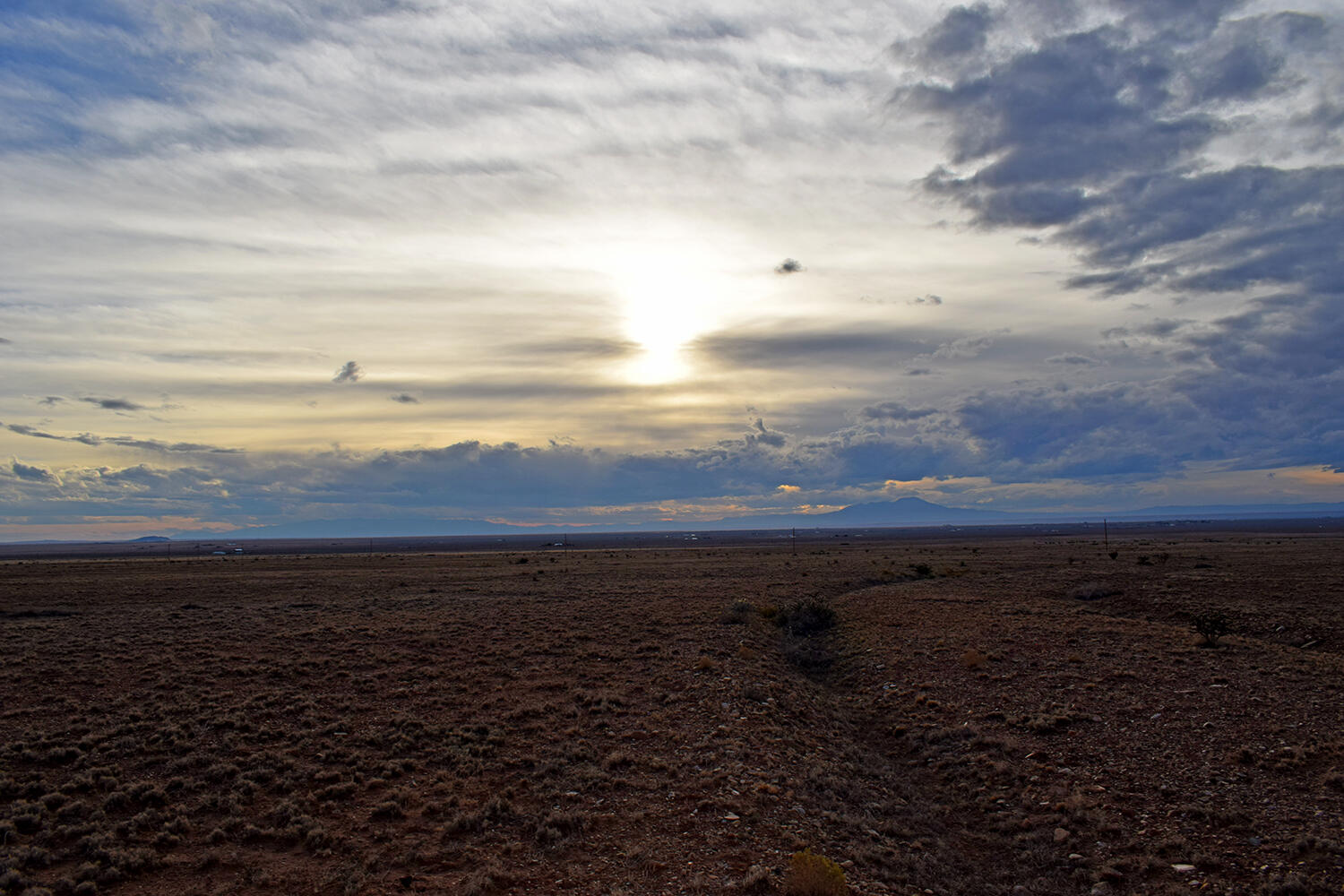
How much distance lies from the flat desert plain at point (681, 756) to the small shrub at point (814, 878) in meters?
0.12

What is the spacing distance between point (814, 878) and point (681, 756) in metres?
5.93

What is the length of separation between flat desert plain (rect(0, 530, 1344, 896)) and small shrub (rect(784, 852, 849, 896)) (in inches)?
4.8

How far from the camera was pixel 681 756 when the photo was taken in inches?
586

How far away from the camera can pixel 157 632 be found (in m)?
29.9

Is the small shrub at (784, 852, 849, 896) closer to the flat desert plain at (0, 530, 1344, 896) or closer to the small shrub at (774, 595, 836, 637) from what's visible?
the flat desert plain at (0, 530, 1344, 896)

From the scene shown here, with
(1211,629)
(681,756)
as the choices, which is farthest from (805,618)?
(681,756)

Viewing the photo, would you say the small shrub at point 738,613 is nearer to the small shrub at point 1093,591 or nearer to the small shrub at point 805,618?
the small shrub at point 805,618

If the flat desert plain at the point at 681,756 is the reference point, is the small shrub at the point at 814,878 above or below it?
above

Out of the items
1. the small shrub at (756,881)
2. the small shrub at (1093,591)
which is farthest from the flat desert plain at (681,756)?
the small shrub at (1093,591)

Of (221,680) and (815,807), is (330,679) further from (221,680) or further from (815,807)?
(815,807)

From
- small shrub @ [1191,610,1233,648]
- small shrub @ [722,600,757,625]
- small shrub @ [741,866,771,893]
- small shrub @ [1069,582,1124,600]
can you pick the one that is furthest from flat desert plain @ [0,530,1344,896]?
small shrub @ [1069,582,1124,600]

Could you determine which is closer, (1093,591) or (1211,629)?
(1211,629)

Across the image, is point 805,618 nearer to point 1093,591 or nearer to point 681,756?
point 1093,591

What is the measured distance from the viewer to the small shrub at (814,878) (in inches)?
360
